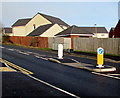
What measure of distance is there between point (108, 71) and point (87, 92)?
17.2 feet

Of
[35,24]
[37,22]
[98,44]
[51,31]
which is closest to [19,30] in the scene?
[35,24]

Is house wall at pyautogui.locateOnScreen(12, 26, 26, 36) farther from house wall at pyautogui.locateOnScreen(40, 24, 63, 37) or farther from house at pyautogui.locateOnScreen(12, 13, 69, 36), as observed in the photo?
house wall at pyautogui.locateOnScreen(40, 24, 63, 37)

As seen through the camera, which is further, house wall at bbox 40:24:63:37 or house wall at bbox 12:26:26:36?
house wall at bbox 12:26:26:36

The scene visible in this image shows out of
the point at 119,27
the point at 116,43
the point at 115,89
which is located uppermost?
the point at 119,27

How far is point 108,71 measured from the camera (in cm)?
1225

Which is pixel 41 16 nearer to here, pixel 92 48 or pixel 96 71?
pixel 92 48

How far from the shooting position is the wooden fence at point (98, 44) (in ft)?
70.9

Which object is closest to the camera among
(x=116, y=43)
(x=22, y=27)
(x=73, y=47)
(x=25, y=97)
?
(x=25, y=97)

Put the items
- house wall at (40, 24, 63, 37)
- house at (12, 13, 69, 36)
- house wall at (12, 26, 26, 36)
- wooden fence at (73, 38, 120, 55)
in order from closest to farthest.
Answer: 1. wooden fence at (73, 38, 120, 55)
2. house wall at (40, 24, 63, 37)
3. house at (12, 13, 69, 36)
4. house wall at (12, 26, 26, 36)

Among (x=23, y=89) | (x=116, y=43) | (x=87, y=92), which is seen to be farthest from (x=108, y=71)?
(x=116, y=43)

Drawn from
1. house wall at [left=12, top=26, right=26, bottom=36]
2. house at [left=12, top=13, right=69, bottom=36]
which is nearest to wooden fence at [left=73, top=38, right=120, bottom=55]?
house at [left=12, top=13, right=69, bottom=36]

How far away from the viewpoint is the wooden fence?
70.9 feet

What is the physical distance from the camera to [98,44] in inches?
951

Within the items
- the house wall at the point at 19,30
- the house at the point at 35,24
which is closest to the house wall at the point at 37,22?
the house at the point at 35,24
